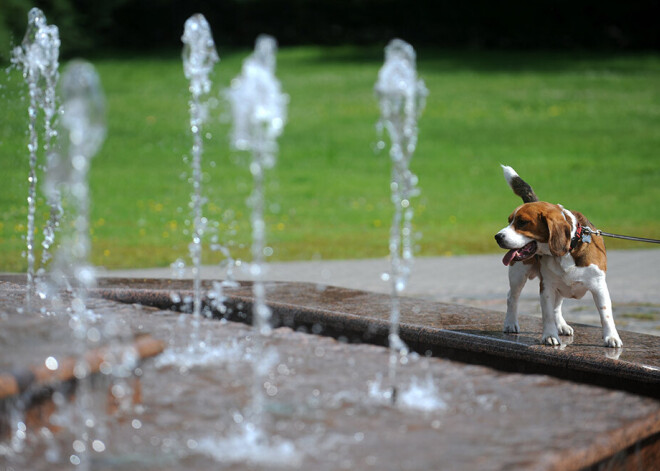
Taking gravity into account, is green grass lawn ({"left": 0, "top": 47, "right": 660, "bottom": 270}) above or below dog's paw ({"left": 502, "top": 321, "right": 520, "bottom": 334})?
above

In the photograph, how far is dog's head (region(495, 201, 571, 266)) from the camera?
4.43 m

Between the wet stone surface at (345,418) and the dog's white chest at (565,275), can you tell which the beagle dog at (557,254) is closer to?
the dog's white chest at (565,275)

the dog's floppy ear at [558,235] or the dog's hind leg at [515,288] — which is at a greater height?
the dog's floppy ear at [558,235]

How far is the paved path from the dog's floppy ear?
257 centimetres

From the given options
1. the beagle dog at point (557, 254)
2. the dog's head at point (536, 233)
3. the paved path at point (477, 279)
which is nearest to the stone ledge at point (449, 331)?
the beagle dog at point (557, 254)

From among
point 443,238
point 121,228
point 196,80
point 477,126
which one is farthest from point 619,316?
point 477,126

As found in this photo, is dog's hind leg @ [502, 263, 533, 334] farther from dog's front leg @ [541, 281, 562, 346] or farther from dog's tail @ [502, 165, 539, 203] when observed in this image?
dog's tail @ [502, 165, 539, 203]

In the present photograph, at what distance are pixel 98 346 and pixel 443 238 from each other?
937 cm

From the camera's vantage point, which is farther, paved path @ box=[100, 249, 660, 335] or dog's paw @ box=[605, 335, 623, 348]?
paved path @ box=[100, 249, 660, 335]

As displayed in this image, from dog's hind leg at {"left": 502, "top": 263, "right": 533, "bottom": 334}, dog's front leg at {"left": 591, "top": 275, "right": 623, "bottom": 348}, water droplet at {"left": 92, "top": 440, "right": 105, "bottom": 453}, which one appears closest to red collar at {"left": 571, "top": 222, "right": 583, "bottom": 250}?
dog's front leg at {"left": 591, "top": 275, "right": 623, "bottom": 348}

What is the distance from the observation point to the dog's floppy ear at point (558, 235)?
4.42m

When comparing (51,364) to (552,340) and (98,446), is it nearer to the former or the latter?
(98,446)

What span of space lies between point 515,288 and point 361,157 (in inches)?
576

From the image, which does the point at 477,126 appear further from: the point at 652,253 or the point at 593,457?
the point at 593,457
